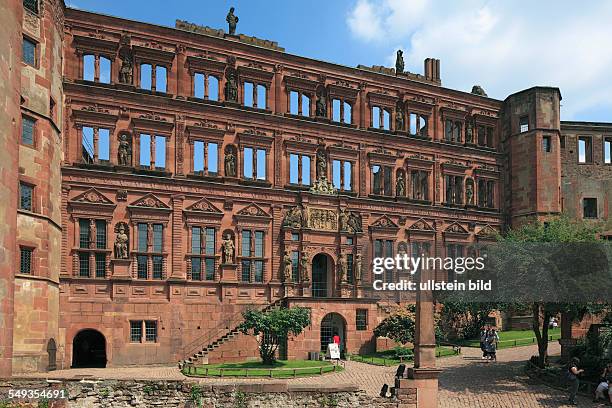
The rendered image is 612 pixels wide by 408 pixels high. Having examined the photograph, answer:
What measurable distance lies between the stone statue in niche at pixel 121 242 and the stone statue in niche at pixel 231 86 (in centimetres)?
1051

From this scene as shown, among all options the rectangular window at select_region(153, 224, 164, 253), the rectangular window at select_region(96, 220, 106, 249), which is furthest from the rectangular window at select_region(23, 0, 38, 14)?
the rectangular window at select_region(153, 224, 164, 253)

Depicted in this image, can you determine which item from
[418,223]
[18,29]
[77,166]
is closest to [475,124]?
[418,223]

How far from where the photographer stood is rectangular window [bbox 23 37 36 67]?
34812 mm

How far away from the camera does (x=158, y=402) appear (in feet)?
89.2

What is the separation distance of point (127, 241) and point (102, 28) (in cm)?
1240

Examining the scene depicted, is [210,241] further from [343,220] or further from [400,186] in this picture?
[400,186]

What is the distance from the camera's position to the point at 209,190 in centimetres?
4406

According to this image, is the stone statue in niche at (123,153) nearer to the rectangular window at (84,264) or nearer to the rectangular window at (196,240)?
the rectangular window at (196,240)

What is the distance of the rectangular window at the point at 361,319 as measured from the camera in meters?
45.7

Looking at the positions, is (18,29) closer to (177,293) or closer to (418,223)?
(177,293)

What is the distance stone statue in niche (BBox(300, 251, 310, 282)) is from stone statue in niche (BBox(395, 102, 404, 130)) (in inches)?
484

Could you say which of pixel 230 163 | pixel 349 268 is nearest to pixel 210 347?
pixel 230 163

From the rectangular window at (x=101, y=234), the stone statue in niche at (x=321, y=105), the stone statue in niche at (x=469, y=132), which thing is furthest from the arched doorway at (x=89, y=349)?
the stone statue in niche at (x=469, y=132)

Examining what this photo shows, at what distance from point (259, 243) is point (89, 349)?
1220 centimetres
